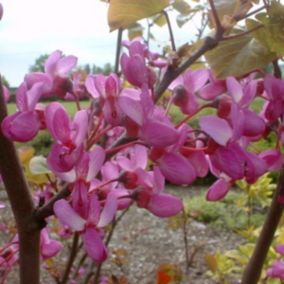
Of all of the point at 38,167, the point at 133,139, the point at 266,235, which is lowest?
the point at 266,235

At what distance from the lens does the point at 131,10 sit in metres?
0.50

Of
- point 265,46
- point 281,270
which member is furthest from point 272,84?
point 281,270

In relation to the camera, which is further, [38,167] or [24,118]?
[38,167]

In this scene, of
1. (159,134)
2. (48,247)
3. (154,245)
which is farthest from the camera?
(154,245)

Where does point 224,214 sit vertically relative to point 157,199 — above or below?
below

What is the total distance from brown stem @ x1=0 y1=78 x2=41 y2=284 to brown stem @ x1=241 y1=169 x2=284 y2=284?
0.92 ft

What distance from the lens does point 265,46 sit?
505mm

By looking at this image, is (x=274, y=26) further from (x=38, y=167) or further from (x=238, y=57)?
(x=38, y=167)

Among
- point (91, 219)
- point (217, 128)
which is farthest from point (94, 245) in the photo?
point (217, 128)

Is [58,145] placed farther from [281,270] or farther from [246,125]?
[281,270]

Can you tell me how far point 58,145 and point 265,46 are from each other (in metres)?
0.22

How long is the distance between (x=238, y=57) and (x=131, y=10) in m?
0.11

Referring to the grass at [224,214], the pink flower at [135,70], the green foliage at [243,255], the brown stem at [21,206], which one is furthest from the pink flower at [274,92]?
the grass at [224,214]

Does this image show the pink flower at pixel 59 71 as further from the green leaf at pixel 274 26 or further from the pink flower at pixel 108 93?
the green leaf at pixel 274 26
